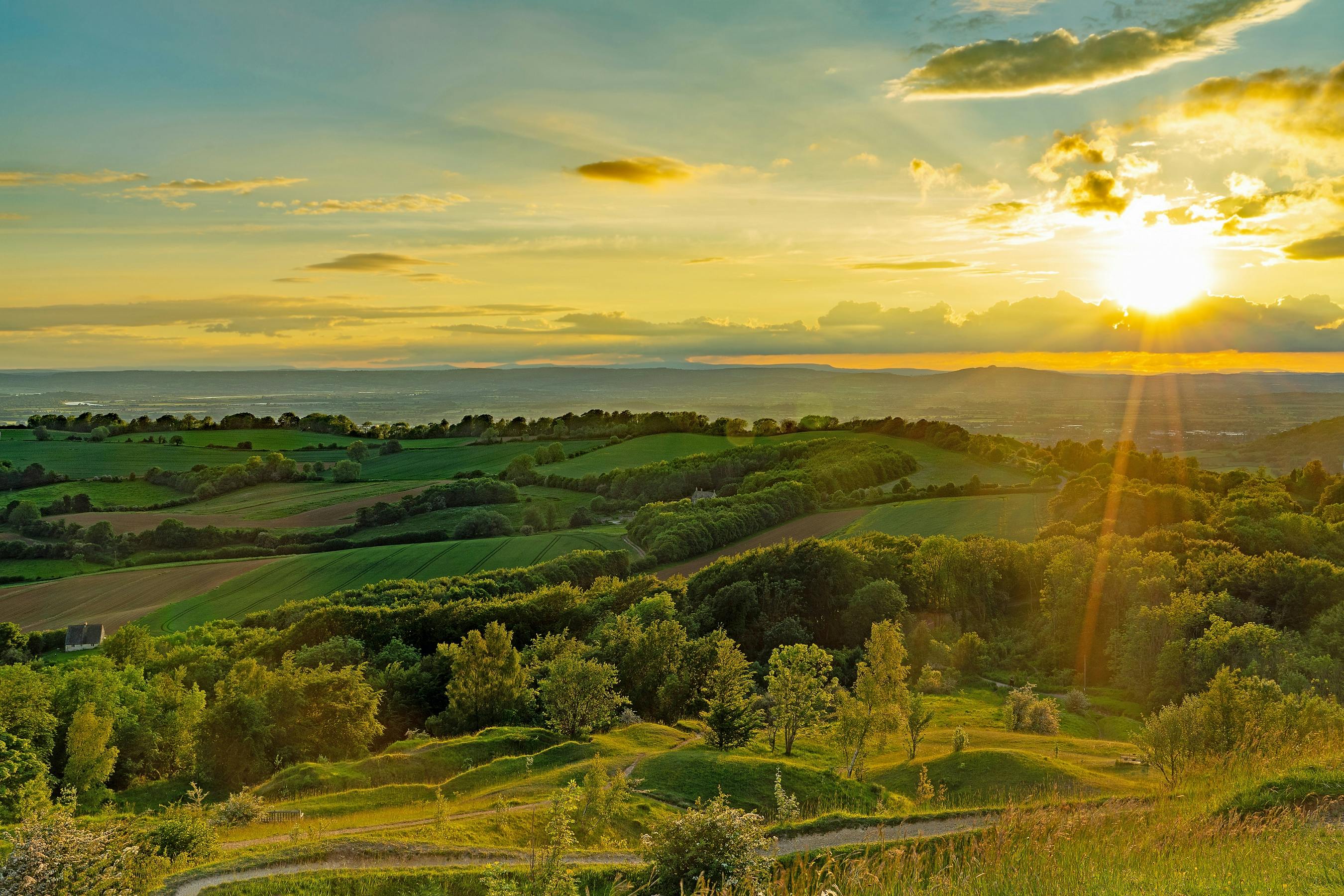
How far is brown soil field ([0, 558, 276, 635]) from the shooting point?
6203 centimetres

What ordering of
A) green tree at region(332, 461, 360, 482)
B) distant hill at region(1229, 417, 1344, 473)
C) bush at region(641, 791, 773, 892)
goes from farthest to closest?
green tree at region(332, 461, 360, 482) < distant hill at region(1229, 417, 1344, 473) < bush at region(641, 791, 773, 892)

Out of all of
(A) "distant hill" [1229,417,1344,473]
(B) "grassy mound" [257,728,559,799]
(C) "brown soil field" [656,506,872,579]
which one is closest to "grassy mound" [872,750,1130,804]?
(B) "grassy mound" [257,728,559,799]

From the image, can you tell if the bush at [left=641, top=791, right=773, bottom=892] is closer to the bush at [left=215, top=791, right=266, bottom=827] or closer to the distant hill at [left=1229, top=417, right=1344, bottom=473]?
the bush at [left=215, top=791, right=266, bottom=827]

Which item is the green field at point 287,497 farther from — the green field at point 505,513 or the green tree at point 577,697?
the green tree at point 577,697

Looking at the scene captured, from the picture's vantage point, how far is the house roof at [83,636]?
56906mm

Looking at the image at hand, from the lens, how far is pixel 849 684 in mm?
52594

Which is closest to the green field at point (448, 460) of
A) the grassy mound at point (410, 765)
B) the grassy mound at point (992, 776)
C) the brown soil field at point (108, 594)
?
the brown soil field at point (108, 594)

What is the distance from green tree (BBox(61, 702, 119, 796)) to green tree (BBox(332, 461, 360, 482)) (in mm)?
79963

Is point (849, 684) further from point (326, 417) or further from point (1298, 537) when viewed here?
point (326, 417)

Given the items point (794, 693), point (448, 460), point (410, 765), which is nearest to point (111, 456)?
point (448, 460)

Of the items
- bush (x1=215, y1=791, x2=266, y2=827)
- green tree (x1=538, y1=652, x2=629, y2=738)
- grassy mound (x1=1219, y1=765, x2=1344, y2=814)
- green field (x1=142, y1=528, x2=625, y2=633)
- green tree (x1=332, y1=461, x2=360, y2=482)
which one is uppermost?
grassy mound (x1=1219, y1=765, x2=1344, y2=814)

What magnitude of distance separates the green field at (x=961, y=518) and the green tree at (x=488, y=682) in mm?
48031

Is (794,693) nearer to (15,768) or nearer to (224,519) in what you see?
(15,768)

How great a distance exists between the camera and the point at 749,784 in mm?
25906
